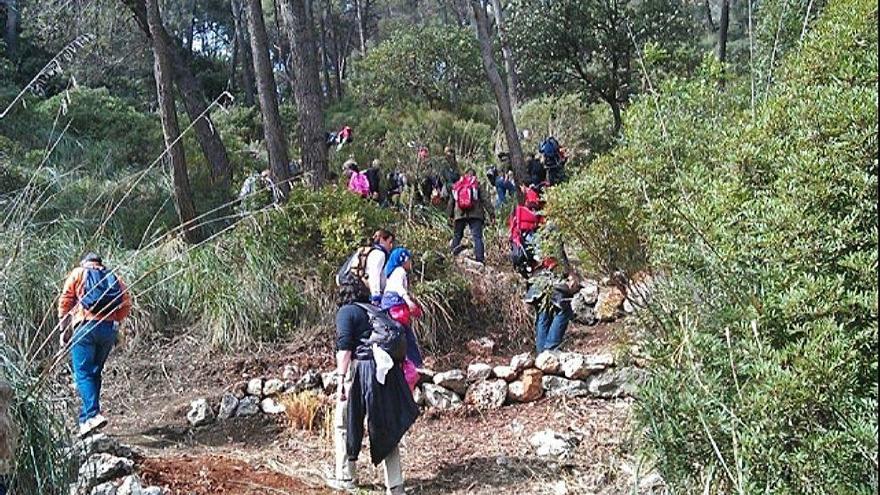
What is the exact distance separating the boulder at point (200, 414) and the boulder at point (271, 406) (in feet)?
1.30

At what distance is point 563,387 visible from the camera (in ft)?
21.9

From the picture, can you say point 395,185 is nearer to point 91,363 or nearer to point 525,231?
point 525,231

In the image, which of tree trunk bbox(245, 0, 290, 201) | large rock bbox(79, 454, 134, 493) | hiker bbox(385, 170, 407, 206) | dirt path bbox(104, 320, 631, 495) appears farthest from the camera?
hiker bbox(385, 170, 407, 206)

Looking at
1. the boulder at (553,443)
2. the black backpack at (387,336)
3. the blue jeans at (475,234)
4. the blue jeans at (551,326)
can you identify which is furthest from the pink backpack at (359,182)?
the black backpack at (387,336)

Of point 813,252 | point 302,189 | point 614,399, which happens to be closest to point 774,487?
point 813,252

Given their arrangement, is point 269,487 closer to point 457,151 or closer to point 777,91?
point 777,91

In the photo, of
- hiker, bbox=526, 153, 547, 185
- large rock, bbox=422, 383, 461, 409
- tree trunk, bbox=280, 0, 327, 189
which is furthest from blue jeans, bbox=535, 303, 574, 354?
hiker, bbox=526, 153, 547, 185

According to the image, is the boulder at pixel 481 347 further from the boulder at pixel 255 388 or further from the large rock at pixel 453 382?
the boulder at pixel 255 388

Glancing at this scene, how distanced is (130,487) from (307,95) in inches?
245

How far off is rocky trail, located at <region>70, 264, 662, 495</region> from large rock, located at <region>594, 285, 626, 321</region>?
0.12 m

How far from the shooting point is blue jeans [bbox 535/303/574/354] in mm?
7434

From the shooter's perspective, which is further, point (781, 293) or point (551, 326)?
point (551, 326)

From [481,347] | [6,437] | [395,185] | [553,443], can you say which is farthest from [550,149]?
[6,437]

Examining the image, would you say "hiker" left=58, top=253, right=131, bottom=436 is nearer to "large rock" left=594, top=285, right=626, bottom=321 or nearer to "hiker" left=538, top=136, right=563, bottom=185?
"large rock" left=594, top=285, right=626, bottom=321
